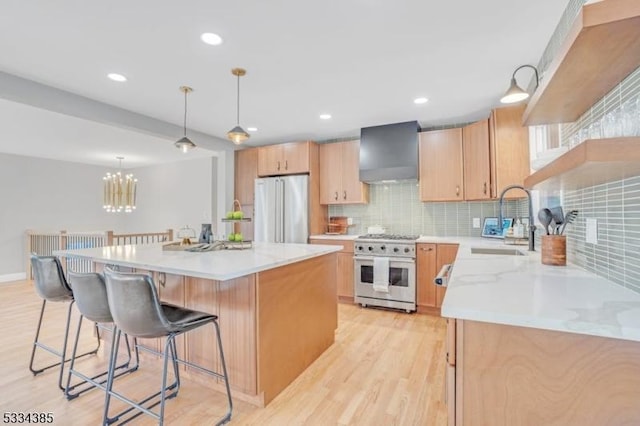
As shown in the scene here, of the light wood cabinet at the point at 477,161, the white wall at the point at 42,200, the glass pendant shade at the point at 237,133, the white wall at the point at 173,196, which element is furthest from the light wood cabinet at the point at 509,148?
the white wall at the point at 42,200

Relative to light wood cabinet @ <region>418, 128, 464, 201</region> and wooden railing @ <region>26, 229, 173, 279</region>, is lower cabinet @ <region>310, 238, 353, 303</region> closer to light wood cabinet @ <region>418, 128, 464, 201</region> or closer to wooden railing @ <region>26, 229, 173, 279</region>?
light wood cabinet @ <region>418, 128, 464, 201</region>

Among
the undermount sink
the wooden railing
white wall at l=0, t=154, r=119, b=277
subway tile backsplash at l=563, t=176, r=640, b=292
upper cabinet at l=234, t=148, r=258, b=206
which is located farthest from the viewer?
white wall at l=0, t=154, r=119, b=277

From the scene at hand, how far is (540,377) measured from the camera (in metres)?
0.87

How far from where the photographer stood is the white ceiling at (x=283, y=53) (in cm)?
184

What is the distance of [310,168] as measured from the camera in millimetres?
4402

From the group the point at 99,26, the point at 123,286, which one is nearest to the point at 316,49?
the point at 99,26

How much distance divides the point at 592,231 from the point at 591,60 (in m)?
0.81

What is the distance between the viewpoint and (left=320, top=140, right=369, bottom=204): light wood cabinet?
170 inches

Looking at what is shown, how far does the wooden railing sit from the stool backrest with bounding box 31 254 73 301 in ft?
7.54

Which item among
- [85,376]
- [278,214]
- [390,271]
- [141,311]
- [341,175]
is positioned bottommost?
[85,376]

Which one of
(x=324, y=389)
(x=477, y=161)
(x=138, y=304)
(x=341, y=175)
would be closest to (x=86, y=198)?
(x=341, y=175)

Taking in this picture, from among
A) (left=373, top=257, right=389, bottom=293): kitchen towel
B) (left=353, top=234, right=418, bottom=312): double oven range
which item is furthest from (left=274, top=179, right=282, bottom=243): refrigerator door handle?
(left=373, top=257, right=389, bottom=293): kitchen towel

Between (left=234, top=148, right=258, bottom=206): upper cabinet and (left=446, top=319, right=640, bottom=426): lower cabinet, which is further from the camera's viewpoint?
(left=234, top=148, right=258, bottom=206): upper cabinet

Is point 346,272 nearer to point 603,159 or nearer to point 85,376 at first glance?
point 85,376
